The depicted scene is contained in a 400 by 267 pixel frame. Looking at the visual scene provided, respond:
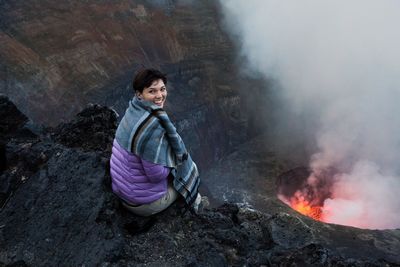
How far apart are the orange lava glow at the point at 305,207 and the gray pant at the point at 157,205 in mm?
9535

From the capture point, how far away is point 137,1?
15320 millimetres

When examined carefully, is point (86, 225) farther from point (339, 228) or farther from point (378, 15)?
point (378, 15)

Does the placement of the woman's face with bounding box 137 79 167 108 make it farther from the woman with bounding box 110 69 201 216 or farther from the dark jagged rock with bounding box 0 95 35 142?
the dark jagged rock with bounding box 0 95 35 142

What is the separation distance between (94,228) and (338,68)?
12.6 meters

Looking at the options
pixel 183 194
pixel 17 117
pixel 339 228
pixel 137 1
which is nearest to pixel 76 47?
pixel 137 1

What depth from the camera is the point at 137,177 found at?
444cm

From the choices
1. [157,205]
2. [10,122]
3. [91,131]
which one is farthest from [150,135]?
[10,122]

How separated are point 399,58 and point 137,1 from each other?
339 inches

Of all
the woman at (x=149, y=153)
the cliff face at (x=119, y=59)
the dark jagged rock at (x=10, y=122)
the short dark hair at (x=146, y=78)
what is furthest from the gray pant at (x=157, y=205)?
the cliff face at (x=119, y=59)

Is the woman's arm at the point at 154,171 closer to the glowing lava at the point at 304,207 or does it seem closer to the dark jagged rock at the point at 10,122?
the dark jagged rock at the point at 10,122

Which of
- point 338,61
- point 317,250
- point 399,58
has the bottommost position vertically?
point 317,250

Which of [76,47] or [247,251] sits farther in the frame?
[76,47]

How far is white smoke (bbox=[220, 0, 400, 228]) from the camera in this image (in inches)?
570

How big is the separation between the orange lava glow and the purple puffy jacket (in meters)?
9.83
